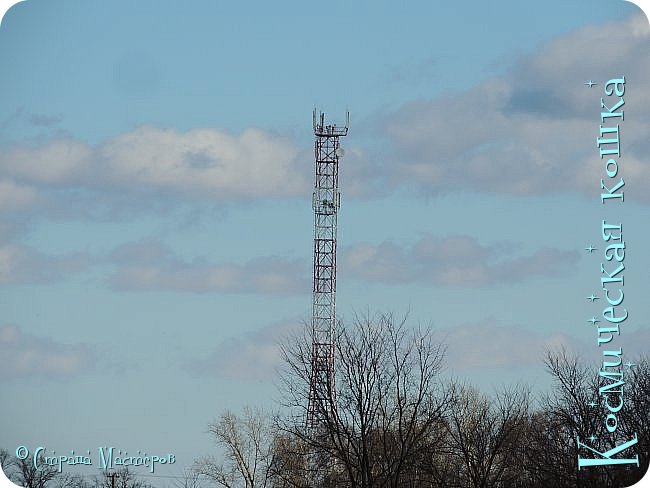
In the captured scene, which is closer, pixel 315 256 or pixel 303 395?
pixel 303 395

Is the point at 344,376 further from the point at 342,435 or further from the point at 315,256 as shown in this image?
the point at 315,256

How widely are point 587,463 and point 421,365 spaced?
3.74 meters

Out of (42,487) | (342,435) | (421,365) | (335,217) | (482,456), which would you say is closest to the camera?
(342,435)

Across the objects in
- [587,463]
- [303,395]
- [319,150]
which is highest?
[319,150]

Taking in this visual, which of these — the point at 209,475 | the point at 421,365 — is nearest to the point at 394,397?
the point at 421,365

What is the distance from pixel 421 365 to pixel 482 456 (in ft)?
21.5

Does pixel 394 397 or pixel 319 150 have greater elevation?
pixel 319 150

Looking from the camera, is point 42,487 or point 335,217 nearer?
point 42,487

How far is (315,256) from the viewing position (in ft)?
88.7

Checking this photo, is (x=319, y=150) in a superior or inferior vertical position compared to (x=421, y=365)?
superior

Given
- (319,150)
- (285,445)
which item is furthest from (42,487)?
(319,150)

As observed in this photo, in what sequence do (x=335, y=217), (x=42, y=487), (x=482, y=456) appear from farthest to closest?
1. (x=335, y=217)
2. (x=482, y=456)
3. (x=42, y=487)

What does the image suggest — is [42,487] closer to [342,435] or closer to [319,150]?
[342,435]

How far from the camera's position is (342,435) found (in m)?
17.2
